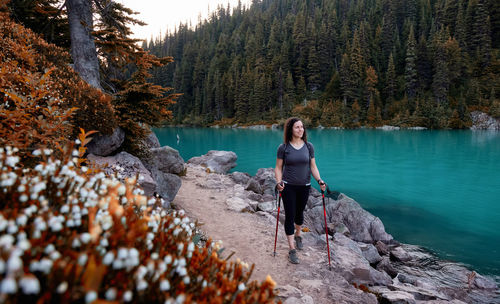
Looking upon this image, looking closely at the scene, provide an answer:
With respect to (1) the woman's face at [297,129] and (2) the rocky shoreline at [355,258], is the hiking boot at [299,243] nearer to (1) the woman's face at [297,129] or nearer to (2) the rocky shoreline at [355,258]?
(2) the rocky shoreline at [355,258]

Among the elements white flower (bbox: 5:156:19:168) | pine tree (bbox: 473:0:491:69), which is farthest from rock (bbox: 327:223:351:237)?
pine tree (bbox: 473:0:491:69)

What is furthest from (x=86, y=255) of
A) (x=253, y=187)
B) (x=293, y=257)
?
(x=253, y=187)

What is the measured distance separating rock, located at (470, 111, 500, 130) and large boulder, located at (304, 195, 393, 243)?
5824cm

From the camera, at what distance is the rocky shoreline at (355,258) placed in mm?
5102

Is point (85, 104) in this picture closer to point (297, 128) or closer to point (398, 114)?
point (297, 128)

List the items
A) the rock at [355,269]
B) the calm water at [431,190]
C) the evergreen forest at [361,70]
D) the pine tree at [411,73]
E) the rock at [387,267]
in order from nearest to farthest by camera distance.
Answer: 1. the rock at [355,269]
2. the rock at [387,267]
3. the calm water at [431,190]
4. the evergreen forest at [361,70]
5. the pine tree at [411,73]

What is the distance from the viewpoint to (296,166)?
5348 mm

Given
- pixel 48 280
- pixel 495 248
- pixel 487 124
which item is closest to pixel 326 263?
pixel 48 280

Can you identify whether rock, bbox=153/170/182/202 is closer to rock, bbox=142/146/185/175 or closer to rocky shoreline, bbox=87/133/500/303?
rocky shoreline, bbox=87/133/500/303

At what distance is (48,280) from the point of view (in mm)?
1191

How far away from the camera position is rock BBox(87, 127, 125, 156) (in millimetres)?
6793

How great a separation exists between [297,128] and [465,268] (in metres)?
6.82

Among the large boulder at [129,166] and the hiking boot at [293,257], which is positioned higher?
the large boulder at [129,166]

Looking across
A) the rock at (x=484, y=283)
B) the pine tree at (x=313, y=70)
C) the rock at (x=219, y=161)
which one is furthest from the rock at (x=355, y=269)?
the pine tree at (x=313, y=70)
